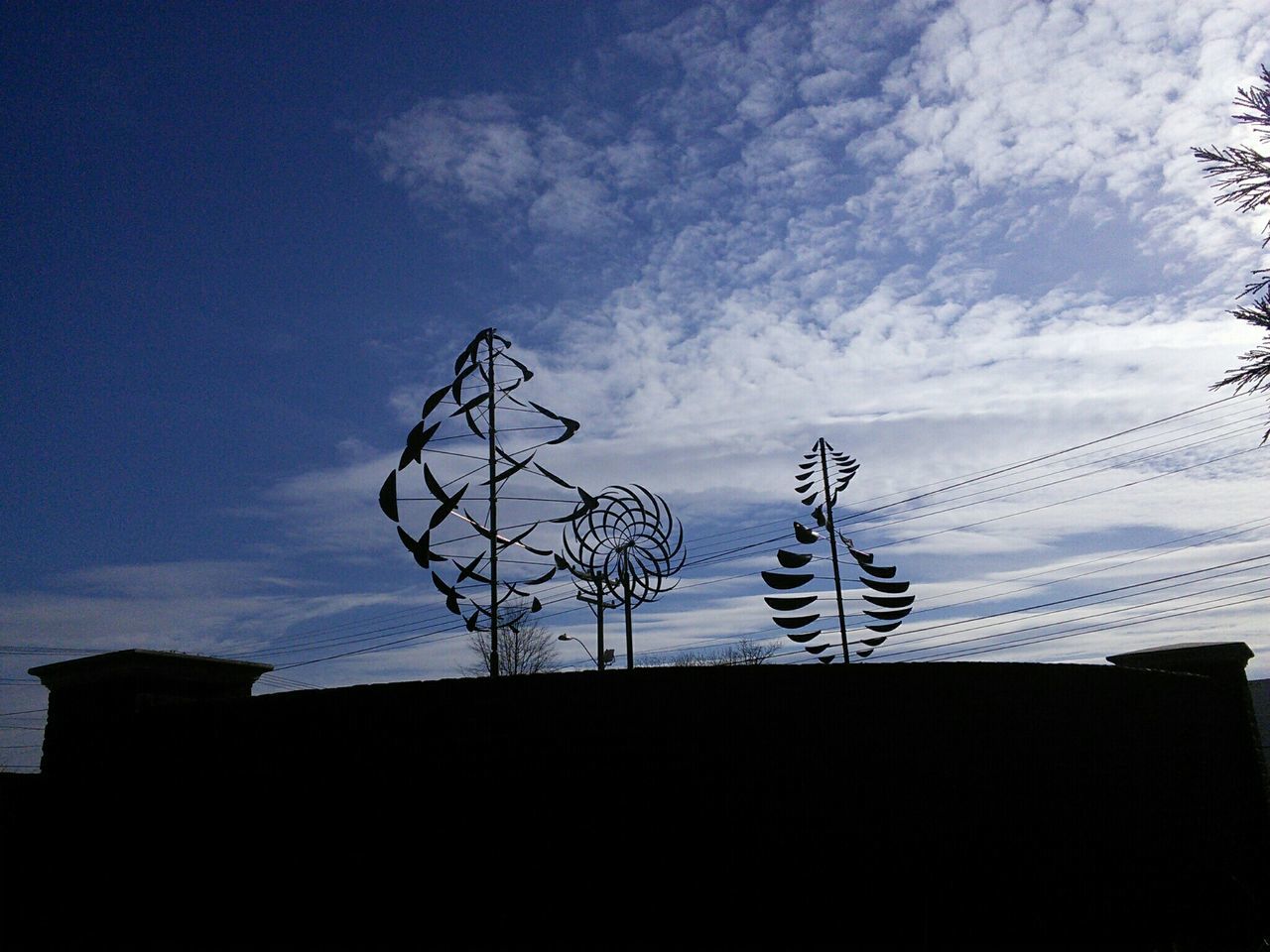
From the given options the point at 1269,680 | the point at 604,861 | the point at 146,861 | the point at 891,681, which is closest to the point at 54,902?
the point at 146,861

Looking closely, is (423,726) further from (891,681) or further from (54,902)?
(54,902)

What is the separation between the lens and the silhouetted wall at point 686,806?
8320mm

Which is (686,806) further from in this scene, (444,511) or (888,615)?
(888,615)

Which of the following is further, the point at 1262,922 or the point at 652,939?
the point at 1262,922

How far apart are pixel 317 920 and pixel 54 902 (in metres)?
3.86

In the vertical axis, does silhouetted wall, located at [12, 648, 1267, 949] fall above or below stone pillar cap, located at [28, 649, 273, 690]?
below

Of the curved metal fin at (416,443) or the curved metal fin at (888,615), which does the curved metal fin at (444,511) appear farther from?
the curved metal fin at (888,615)

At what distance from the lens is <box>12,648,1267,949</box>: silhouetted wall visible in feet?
27.3

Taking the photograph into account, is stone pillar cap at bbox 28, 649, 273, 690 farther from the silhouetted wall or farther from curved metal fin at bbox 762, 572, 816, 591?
curved metal fin at bbox 762, 572, 816, 591

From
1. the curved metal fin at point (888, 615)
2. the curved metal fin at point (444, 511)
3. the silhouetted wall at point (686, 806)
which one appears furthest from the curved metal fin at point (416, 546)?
the curved metal fin at point (888, 615)

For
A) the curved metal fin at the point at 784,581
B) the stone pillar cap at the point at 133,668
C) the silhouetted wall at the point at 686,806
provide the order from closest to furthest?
the silhouetted wall at the point at 686,806 → the stone pillar cap at the point at 133,668 → the curved metal fin at the point at 784,581

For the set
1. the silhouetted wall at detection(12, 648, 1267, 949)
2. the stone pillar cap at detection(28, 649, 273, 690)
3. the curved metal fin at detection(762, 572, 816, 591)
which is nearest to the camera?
the silhouetted wall at detection(12, 648, 1267, 949)

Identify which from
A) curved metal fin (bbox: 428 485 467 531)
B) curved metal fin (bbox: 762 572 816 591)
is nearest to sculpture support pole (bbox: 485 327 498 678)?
curved metal fin (bbox: 428 485 467 531)

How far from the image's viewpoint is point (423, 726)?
348 inches
